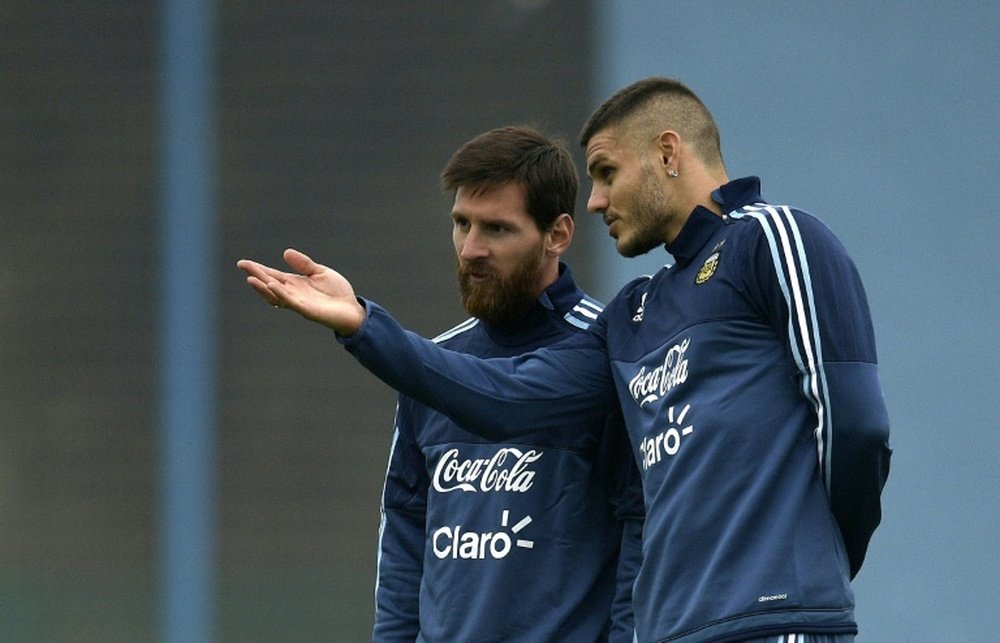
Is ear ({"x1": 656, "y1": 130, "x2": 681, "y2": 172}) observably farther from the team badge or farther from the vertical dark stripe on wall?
the vertical dark stripe on wall

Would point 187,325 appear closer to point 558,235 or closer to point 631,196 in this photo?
point 558,235

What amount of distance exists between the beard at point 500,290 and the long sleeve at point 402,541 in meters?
0.27

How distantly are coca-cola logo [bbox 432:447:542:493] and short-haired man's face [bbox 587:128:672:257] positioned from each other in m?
0.44

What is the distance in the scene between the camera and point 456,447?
2.97 metres

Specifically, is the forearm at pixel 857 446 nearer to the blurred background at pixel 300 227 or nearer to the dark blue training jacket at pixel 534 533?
the dark blue training jacket at pixel 534 533

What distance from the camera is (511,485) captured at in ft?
9.45

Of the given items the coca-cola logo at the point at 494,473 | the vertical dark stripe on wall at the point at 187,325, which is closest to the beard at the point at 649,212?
the coca-cola logo at the point at 494,473

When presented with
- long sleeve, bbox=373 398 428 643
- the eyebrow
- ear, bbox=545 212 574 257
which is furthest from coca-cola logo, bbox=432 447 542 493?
the eyebrow

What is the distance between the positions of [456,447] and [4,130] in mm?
2891

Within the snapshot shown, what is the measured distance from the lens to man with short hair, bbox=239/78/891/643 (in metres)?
2.40

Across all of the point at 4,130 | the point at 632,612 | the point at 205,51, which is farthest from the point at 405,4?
the point at 632,612

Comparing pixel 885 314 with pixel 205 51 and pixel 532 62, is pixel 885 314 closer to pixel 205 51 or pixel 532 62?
pixel 532 62

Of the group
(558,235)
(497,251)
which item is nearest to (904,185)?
(558,235)

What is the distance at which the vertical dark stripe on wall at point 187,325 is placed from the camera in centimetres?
512
